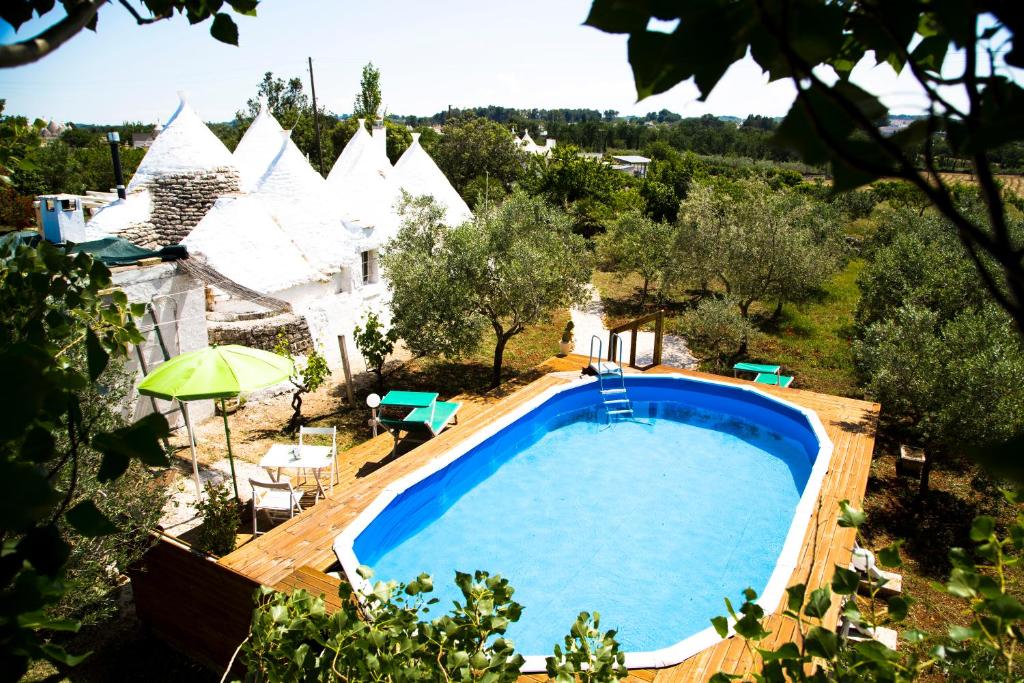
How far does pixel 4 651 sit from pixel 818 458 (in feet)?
30.7

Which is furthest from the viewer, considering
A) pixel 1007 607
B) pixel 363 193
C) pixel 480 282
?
pixel 363 193

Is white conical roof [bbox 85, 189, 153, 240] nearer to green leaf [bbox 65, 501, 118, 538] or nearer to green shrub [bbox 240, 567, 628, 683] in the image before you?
green shrub [bbox 240, 567, 628, 683]

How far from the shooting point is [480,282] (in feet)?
38.2

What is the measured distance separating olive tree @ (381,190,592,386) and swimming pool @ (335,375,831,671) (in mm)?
1643

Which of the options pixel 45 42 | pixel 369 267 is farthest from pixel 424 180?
pixel 45 42

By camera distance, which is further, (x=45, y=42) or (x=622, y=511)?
(x=622, y=511)

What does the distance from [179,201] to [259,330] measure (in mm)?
5419

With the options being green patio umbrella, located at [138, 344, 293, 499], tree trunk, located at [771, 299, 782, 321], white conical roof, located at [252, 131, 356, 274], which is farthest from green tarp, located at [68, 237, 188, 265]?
tree trunk, located at [771, 299, 782, 321]

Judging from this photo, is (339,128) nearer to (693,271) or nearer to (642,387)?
(693,271)

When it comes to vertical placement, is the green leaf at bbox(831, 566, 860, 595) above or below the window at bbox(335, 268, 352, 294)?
above

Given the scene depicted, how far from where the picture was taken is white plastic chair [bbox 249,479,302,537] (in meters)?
7.38

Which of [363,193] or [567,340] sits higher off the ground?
[363,193]

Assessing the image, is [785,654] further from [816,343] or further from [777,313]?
[777,313]

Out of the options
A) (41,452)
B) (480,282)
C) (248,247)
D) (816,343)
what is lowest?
(816,343)
